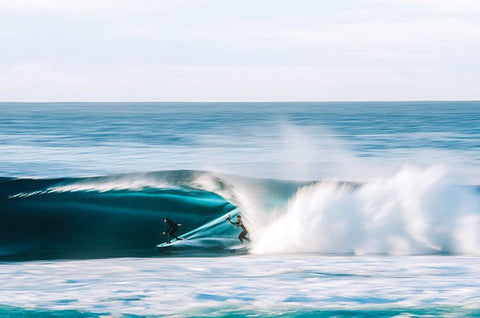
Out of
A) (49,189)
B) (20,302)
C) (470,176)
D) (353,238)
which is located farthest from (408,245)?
(470,176)

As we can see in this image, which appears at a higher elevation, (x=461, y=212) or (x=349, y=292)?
(x=461, y=212)

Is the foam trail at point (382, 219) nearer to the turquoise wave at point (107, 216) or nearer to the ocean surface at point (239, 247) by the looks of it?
the ocean surface at point (239, 247)

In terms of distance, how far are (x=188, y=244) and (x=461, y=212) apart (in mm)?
4990

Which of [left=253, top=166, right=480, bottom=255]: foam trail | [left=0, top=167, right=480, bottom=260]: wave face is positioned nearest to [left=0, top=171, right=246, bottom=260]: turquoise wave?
[left=0, top=167, right=480, bottom=260]: wave face

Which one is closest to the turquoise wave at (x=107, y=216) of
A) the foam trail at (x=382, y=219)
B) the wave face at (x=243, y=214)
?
the wave face at (x=243, y=214)

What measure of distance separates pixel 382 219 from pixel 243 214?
2.87 metres

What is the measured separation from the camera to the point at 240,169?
27.9 meters

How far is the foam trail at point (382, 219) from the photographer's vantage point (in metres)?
11.8

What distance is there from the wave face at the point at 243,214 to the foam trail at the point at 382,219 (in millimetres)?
18

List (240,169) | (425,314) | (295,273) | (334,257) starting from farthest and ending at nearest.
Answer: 1. (240,169)
2. (334,257)
3. (295,273)
4. (425,314)

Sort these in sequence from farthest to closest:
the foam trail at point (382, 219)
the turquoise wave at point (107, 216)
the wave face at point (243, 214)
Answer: the turquoise wave at point (107, 216)
the wave face at point (243, 214)
the foam trail at point (382, 219)

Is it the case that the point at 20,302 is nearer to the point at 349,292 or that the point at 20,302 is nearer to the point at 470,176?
the point at 349,292

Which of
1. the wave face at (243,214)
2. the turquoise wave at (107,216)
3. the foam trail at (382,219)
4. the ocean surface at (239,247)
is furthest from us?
the turquoise wave at (107,216)

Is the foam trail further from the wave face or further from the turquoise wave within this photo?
the turquoise wave
